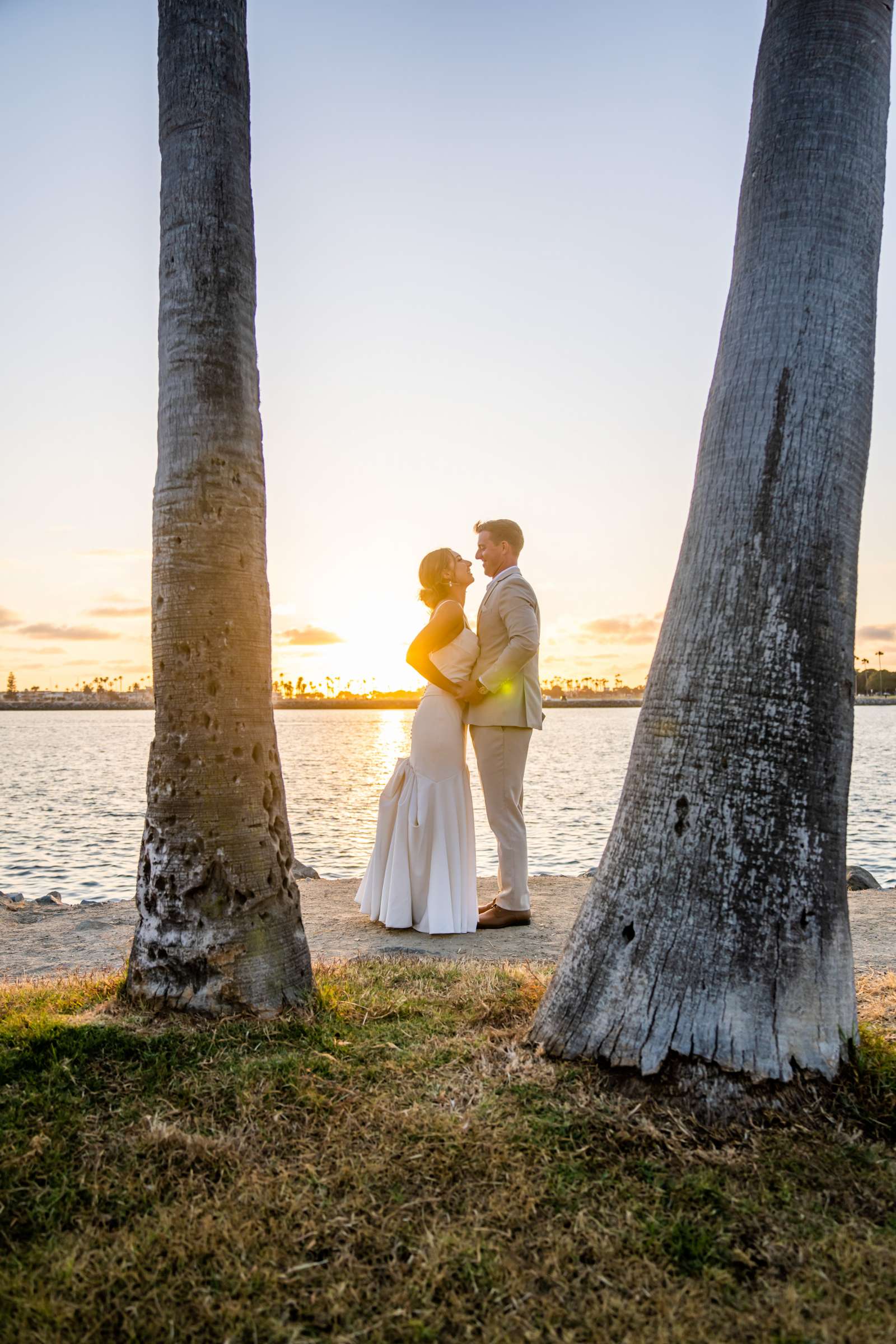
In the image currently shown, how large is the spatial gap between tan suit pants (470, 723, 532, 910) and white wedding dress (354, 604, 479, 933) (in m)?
0.18

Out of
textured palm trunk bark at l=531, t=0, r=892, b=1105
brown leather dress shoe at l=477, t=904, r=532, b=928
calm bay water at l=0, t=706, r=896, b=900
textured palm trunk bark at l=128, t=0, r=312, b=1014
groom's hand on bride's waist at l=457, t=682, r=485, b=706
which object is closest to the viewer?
textured palm trunk bark at l=531, t=0, r=892, b=1105

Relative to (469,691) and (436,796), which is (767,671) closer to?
(469,691)

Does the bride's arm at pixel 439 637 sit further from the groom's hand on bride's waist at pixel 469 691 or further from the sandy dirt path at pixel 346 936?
the sandy dirt path at pixel 346 936

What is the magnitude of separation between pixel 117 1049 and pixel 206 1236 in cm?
143

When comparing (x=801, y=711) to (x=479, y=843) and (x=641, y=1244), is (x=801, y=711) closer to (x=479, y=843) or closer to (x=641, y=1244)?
(x=641, y=1244)

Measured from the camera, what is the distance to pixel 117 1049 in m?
3.88

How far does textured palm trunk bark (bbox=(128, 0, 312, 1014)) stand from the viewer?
14.3 ft

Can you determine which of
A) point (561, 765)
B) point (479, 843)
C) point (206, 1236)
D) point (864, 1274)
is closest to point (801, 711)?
point (864, 1274)

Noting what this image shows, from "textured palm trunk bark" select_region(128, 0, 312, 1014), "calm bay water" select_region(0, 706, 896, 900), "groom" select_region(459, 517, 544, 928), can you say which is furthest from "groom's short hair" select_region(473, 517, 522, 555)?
"calm bay water" select_region(0, 706, 896, 900)

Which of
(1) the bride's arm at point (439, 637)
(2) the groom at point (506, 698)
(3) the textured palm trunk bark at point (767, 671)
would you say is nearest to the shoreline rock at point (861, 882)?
(2) the groom at point (506, 698)

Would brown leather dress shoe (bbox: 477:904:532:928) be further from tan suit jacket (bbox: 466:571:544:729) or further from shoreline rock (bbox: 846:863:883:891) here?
shoreline rock (bbox: 846:863:883:891)

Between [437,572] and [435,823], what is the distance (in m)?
2.11

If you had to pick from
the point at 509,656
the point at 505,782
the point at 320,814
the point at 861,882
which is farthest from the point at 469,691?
the point at 320,814

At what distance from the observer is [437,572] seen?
741cm
